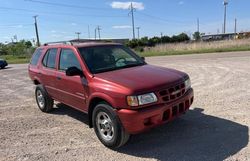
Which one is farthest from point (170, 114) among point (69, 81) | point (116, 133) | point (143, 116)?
point (69, 81)

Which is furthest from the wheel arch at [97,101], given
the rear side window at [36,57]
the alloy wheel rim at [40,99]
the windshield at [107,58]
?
A: the rear side window at [36,57]

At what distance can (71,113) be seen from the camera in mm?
6602

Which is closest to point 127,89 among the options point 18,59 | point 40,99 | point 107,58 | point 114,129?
point 114,129

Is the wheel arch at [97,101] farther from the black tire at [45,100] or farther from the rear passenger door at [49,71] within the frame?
the black tire at [45,100]

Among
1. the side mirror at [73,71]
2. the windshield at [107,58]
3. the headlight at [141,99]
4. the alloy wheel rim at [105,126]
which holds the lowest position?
the alloy wheel rim at [105,126]

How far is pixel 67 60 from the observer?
5430mm

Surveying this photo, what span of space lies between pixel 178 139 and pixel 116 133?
3.81 feet

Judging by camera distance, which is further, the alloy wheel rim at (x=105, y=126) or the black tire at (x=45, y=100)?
the black tire at (x=45, y=100)

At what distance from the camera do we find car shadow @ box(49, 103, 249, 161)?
3.97 meters

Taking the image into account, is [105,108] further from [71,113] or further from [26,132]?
[71,113]

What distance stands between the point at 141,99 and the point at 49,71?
2.98 metres

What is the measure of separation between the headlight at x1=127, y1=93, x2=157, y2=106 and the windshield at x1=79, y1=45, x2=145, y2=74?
113cm

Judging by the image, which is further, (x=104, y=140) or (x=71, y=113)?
(x=71, y=113)

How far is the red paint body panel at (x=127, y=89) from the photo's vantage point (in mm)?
3922
